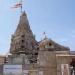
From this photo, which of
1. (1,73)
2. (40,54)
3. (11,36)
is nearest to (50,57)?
(40,54)

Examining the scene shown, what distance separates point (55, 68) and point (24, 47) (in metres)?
16.9

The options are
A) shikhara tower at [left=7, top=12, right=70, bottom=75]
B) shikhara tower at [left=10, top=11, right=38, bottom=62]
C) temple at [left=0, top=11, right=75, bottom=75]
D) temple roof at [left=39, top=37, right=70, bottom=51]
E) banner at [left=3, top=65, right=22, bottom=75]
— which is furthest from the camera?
shikhara tower at [left=10, top=11, right=38, bottom=62]

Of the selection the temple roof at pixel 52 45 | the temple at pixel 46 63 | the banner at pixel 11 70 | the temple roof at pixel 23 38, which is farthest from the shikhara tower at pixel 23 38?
the banner at pixel 11 70

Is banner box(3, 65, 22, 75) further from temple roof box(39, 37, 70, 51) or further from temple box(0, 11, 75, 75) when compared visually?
temple roof box(39, 37, 70, 51)

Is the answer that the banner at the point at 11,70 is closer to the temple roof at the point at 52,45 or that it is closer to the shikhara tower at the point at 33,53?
the shikhara tower at the point at 33,53

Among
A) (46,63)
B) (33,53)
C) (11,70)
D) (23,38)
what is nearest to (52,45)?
(33,53)

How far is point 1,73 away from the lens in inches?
1270

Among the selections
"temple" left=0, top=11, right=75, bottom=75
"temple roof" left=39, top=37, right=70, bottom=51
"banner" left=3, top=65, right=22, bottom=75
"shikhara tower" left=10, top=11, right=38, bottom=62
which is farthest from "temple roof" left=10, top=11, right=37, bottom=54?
"banner" left=3, top=65, right=22, bottom=75

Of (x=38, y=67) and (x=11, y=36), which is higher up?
(x=11, y=36)

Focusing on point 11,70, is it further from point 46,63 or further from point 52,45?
point 52,45

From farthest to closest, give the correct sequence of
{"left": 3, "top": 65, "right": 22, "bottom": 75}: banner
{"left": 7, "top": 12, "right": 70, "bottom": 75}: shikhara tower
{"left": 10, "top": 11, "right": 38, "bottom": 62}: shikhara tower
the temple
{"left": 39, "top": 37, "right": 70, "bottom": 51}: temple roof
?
{"left": 10, "top": 11, "right": 38, "bottom": 62}: shikhara tower, {"left": 39, "top": 37, "right": 70, "bottom": 51}: temple roof, {"left": 7, "top": 12, "right": 70, "bottom": 75}: shikhara tower, the temple, {"left": 3, "top": 65, "right": 22, "bottom": 75}: banner

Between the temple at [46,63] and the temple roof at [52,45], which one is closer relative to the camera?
the temple at [46,63]

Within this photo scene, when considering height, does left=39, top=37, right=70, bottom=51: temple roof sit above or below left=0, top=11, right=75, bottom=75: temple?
above

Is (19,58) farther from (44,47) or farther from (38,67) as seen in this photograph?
(44,47)
